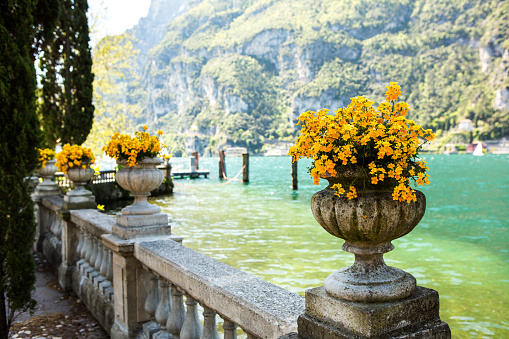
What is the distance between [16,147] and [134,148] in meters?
1.37

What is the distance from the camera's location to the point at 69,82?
46.5 feet

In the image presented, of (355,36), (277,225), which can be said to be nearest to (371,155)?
(277,225)

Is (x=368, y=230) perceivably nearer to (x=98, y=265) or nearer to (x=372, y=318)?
(x=372, y=318)

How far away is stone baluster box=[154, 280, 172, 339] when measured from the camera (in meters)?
3.57

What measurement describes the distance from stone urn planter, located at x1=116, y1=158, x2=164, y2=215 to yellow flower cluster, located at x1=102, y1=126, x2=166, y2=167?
6cm

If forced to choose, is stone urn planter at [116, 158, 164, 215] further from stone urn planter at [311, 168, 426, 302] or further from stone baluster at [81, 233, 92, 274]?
stone urn planter at [311, 168, 426, 302]

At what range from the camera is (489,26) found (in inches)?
6393

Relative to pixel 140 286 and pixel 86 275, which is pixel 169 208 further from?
pixel 140 286

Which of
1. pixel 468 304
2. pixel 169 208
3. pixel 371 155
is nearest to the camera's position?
pixel 371 155

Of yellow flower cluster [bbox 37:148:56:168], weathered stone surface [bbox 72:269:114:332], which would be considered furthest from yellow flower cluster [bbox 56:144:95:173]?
weathered stone surface [bbox 72:269:114:332]

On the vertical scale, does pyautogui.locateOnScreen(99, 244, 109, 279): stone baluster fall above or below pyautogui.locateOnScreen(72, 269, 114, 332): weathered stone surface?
above

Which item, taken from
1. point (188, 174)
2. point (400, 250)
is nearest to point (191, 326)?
point (400, 250)

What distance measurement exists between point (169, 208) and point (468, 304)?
13789 mm

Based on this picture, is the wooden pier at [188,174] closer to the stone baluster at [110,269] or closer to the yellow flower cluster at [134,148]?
the stone baluster at [110,269]
